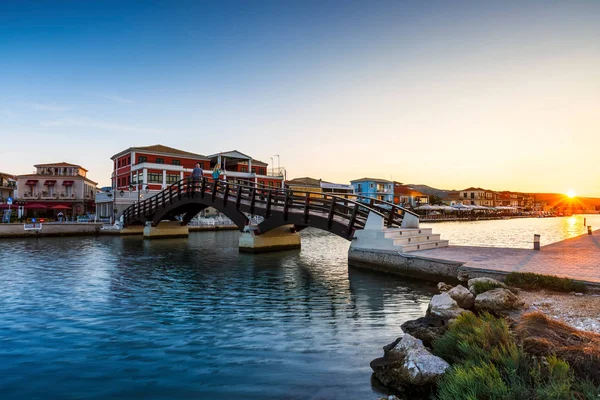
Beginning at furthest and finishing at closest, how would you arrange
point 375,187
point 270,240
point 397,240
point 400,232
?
point 375,187, point 270,240, point 400,232, point 397,240

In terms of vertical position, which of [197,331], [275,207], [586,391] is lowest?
[197,331]

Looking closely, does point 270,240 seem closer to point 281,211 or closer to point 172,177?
point 281,211

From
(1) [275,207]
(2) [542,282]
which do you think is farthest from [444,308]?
(1) [275,207]

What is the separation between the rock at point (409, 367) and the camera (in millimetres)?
5590

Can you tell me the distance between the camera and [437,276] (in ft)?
47.3

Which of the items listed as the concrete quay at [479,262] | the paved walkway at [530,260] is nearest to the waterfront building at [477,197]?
the paved walkway at [530,260]

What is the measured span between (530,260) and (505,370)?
11635mm

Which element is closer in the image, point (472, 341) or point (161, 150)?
point (472, 341)

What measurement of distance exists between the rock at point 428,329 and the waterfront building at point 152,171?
41385 millimetres

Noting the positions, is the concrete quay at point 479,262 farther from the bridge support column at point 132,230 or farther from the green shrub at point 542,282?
the bridge support column at point 132,230

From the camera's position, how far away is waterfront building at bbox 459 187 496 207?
154 meters

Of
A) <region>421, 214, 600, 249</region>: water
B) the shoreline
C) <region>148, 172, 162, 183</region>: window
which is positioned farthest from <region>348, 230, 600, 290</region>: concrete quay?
<region>148, 172, 162, 183</region>: window

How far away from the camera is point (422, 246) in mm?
17969

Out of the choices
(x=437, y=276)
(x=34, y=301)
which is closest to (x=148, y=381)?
(x=34, y=301)
